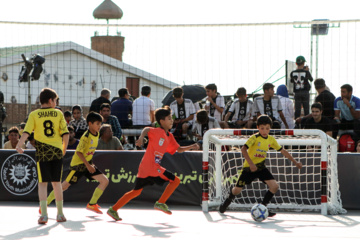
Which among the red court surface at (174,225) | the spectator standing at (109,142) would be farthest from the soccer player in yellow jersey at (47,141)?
Answer: the spectator standing at (109,142)

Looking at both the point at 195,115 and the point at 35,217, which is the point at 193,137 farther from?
the point at 35,217

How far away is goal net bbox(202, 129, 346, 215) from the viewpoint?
36.8ft

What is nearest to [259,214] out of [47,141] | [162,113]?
[162,113]

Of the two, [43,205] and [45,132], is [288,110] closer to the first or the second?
[45,132]

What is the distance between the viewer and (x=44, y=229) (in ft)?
28.3

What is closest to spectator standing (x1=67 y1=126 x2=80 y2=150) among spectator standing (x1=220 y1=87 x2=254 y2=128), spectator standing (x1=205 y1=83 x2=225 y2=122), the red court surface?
the red court surface

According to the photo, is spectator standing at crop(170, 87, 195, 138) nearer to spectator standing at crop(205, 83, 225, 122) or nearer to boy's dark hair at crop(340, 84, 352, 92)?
spectator standing at crop(205, 83, 225, 122)

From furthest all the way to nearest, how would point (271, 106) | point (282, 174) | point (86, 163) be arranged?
1. point (271, 106)
2. point (282, 174)
3. point (86, 163)

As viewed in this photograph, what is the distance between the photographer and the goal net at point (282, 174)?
11.2 metres

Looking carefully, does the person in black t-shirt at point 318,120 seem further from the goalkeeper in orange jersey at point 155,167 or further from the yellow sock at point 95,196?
the yellow sock at point 95,196

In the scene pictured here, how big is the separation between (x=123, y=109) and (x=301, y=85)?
12.7ft

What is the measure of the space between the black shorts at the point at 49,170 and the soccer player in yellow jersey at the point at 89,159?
1241mm

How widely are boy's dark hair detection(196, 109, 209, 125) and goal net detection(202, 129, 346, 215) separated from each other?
102 centimetres

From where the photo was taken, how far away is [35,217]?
10.1 m
